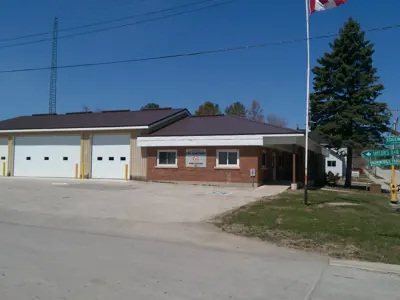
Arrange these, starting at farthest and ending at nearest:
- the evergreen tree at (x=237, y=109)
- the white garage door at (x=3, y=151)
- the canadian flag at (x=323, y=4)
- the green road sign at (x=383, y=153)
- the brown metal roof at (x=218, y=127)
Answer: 1. the evergreen tree at (x=237, y=109)
2. the white garage door at (x=3, y=151)
3. the brown metal roof at (x=218, y=127)
4. the canadian flag at (x=323, y=4)
5. the green road sign at (x=383, y=153)

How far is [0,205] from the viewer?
13516 millimetres

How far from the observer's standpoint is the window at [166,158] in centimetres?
2481

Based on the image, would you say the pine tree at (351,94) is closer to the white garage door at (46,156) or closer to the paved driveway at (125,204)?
the paved driveway at (125,204)

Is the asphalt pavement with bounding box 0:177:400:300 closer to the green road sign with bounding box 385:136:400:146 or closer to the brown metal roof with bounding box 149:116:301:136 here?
the green road sign with bounding box 385:136:400:146

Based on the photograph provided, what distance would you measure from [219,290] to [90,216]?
746cm

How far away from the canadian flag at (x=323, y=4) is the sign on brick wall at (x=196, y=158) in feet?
38.1

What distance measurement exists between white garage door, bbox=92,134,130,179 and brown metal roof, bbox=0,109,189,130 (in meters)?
1.05

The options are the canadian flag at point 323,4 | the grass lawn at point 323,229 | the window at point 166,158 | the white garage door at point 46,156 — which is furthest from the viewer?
the white garage door at point 46,156

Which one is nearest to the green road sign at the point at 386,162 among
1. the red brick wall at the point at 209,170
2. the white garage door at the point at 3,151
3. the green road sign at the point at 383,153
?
the green road sign at the point at 383,153

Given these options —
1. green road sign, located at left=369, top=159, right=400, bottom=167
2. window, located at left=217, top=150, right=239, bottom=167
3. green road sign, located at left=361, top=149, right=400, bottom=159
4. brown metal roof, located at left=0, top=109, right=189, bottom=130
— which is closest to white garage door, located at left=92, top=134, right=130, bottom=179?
brown metal roof, located at left=0, top=109, right=189, bottom=130

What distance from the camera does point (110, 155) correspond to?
27.1m

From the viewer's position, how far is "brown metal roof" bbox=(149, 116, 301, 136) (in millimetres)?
22389

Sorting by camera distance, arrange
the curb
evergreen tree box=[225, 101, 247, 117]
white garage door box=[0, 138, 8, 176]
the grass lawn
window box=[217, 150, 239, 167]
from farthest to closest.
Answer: evergreen tree box=[225, 101, 247, 117] → white garage door box=[0, 138, 8, 176] → window box=[217, 150, 239, 167] → the grass lawn → the curb

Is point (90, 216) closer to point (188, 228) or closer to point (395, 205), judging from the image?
point (188, 228)
